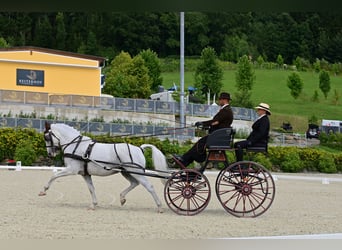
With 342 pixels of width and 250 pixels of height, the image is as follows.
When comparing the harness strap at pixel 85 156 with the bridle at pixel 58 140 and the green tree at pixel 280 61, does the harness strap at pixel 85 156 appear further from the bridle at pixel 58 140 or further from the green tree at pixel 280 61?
the green tree at pixel 280 61

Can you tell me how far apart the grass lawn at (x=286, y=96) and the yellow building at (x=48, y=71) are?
14.2 meters

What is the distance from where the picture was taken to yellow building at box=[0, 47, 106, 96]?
30453 mm

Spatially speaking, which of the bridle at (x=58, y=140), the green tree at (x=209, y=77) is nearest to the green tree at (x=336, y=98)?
the green tree at (x=209, y=77)

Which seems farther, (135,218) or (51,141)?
(51,141)

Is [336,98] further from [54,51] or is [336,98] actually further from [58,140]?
[58,140]

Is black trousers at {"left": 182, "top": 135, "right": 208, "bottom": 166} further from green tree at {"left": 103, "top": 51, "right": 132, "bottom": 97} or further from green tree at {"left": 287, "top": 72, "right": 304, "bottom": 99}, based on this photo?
green tree at {"left": 287, "top": 72, "right": 304, "bottom": 99}

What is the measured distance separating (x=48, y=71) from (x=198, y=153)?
71.5 ft

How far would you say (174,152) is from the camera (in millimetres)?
22922

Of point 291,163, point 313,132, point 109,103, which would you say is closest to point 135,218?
point 291,163

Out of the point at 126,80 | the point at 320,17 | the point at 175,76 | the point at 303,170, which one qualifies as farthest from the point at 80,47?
the point at 303,170

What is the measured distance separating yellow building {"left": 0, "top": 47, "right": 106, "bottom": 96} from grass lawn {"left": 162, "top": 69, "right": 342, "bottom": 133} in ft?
46.7

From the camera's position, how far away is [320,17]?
76.4 m

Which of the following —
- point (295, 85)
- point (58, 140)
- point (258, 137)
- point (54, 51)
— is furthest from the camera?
point (295, 85)

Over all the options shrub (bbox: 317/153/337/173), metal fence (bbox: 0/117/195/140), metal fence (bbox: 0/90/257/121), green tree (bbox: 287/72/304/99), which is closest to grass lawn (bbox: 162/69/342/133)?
green tree (bbox: 287/72/304/99)
